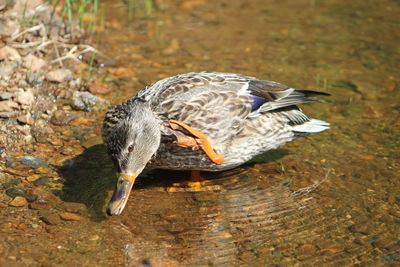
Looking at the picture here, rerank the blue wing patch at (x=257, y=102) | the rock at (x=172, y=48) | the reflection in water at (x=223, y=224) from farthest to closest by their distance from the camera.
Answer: the rock at (x=172, y=48), the blue wing patch at (x=257, y=102), the reflection in water at (x=223, y=224)

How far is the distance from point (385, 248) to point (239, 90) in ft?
6.59

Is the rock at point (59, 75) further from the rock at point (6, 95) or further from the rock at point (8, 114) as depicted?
the rock at point (8, 114)

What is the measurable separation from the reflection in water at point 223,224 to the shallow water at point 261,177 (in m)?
0.01

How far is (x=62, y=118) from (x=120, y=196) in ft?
6.39

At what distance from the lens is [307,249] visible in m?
4.45

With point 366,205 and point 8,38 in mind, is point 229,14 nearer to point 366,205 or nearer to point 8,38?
point 8,38

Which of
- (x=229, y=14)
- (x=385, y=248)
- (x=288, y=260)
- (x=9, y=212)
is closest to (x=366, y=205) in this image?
(x=385, y=248)

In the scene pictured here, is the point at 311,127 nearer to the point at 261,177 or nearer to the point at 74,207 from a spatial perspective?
the point at 261,177

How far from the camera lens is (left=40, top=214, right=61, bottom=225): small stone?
15.1ft

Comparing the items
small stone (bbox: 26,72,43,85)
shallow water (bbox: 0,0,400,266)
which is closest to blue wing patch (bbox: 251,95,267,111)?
shallow water (bbox: 0,0,400,266)

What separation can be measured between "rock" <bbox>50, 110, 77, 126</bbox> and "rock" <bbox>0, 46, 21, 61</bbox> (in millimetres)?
910

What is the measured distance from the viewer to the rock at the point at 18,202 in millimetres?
4805

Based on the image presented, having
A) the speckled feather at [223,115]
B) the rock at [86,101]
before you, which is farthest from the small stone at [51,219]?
the rock at [86,101]

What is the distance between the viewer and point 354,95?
7109mm
